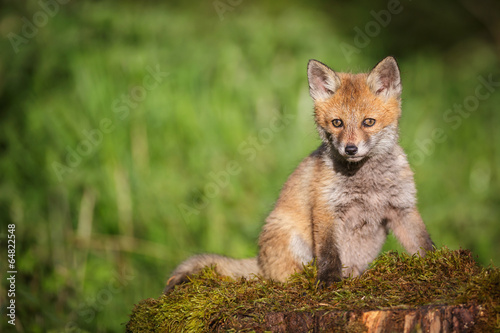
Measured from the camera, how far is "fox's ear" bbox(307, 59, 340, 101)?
466 cm

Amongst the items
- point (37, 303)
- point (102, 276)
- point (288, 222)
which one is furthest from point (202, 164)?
point (288, 222)

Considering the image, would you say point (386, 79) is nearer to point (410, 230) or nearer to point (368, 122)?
point (368, 122)

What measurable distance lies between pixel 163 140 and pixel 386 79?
4585mm

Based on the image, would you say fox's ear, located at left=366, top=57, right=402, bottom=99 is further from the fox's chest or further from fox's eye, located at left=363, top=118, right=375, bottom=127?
the fox's chest

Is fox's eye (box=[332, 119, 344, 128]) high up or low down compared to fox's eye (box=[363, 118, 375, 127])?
up

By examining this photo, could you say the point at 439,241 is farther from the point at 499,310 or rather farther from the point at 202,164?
the point at 499,310

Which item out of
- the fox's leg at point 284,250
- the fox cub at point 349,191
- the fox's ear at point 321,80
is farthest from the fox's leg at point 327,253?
the fox's ear at point 321,80

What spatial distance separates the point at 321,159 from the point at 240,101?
4358 mm

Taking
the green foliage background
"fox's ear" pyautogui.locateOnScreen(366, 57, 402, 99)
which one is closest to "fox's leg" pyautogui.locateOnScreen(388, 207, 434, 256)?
"fox's ear" pyautogui.locateOnScreen(366, 57, 402, 99)

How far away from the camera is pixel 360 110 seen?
444 centimetres

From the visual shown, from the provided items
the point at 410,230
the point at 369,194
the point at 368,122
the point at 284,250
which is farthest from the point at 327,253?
the point at 368,122

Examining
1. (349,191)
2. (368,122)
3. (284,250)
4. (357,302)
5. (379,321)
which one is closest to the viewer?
(379,321)

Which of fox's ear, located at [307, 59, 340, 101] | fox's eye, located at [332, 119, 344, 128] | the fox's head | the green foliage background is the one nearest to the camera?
the fox's head

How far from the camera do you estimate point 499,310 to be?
3.23 metres
